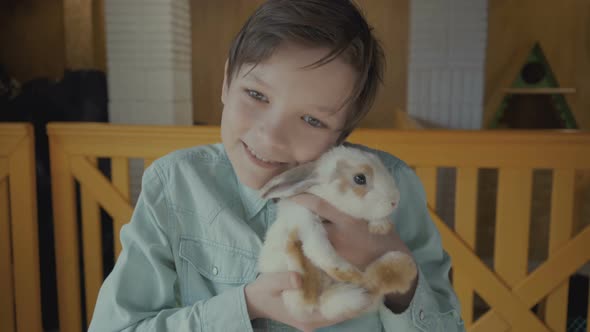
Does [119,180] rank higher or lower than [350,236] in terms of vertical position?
lower

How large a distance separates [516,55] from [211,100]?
3.57 meters

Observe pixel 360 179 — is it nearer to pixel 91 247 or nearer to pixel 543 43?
pixel 91 247

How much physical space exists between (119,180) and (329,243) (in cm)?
174

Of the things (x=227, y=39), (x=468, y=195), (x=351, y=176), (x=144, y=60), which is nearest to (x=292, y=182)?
(x=351, y=176)

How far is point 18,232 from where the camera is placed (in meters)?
2.32

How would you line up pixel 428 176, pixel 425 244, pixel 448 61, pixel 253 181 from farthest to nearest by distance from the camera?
pixel 448 61, pixel 428 176, pixel 425 244, pixel 253 181

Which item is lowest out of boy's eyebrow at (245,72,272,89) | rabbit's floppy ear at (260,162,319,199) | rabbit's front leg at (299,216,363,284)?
rabbit's front leg at (299,216,363,284)

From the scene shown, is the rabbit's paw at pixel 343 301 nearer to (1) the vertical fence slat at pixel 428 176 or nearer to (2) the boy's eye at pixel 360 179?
(2) the boy's eye at pixel 360 179

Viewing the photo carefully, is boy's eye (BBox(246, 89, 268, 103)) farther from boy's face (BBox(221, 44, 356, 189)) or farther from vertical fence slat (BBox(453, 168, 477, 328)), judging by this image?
vertical fence slat (BBox(453, 168, 477, 328))

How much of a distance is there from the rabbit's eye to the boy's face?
0.43 feet

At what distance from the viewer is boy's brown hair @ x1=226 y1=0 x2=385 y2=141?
889 millimetres

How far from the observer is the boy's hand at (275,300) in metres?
0.78

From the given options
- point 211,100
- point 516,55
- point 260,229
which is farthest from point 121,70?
point 516,55

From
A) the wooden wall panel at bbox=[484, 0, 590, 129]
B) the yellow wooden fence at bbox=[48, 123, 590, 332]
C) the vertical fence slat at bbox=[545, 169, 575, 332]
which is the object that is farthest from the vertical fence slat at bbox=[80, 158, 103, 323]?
the wooden wall panel at bbox=[484, 0, 590, 129]
